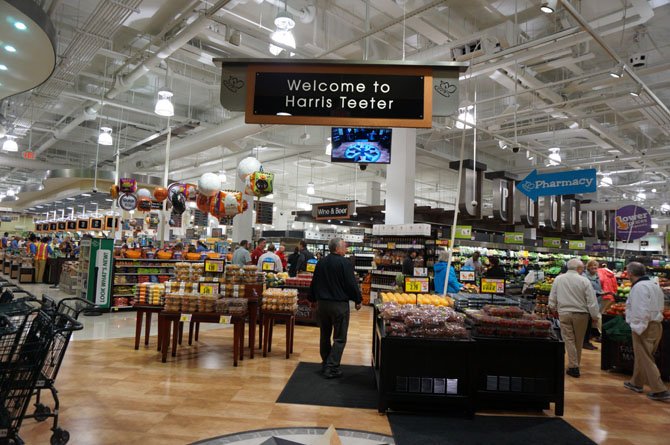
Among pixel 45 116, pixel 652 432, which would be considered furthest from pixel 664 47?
pixel 45 116

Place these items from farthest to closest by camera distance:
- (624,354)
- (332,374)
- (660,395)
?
1. (624,354)
2. (332,374)
3. (660,395)

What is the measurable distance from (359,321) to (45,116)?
12807 mm

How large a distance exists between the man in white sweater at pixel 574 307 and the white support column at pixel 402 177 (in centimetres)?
583

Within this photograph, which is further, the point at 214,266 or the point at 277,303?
the point at 214,266

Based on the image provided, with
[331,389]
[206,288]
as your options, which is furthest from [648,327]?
[206,288]

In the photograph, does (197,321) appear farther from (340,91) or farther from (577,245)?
(577,245)

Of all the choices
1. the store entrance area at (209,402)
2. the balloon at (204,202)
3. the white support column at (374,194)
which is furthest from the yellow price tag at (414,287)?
the white support column at (374,194)

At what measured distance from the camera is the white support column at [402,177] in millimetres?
11656

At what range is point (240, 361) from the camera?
620 centimetres

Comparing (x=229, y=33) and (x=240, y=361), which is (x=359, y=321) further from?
(x=229, y=33)

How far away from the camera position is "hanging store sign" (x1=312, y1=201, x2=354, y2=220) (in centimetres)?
1402

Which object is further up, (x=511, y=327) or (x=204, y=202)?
(x=204, y=202)

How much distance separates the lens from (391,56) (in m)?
9.88

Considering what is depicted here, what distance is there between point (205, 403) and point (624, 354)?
223 inches
